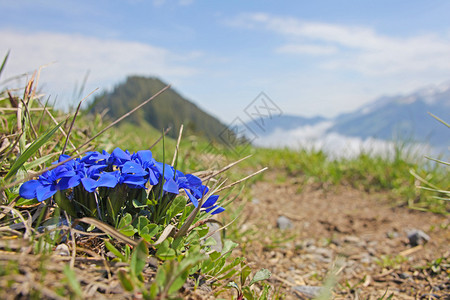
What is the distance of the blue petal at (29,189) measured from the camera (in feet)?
5.21

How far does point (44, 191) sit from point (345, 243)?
315 centimetres

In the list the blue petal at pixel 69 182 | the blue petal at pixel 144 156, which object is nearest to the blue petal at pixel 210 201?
the blue petal at pixel 144 156

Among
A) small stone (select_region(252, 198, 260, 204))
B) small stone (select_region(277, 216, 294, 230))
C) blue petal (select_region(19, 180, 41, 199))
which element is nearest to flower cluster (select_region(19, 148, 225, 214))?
blue petal (select_region(19, 180, 41, 199))

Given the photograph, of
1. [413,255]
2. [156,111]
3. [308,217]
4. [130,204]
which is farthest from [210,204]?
[156,111]

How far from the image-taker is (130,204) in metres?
1.84

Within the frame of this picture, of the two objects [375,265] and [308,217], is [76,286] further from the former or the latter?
[308,217]

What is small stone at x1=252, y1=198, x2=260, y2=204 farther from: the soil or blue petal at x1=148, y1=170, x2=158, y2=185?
blue petal at x1=148, y1=170, x2=158, y2=185

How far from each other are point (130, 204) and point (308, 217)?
3.11 m

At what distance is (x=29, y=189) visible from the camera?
1599 mm

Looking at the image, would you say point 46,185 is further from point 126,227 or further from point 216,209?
point 216,209

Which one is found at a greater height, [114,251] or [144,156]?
[144,156]

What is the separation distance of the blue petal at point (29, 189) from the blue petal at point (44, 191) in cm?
3

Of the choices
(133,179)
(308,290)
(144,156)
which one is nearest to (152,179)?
(133,179)

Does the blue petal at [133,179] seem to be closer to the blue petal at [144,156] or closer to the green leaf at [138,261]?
the blue petal at [144,156]
